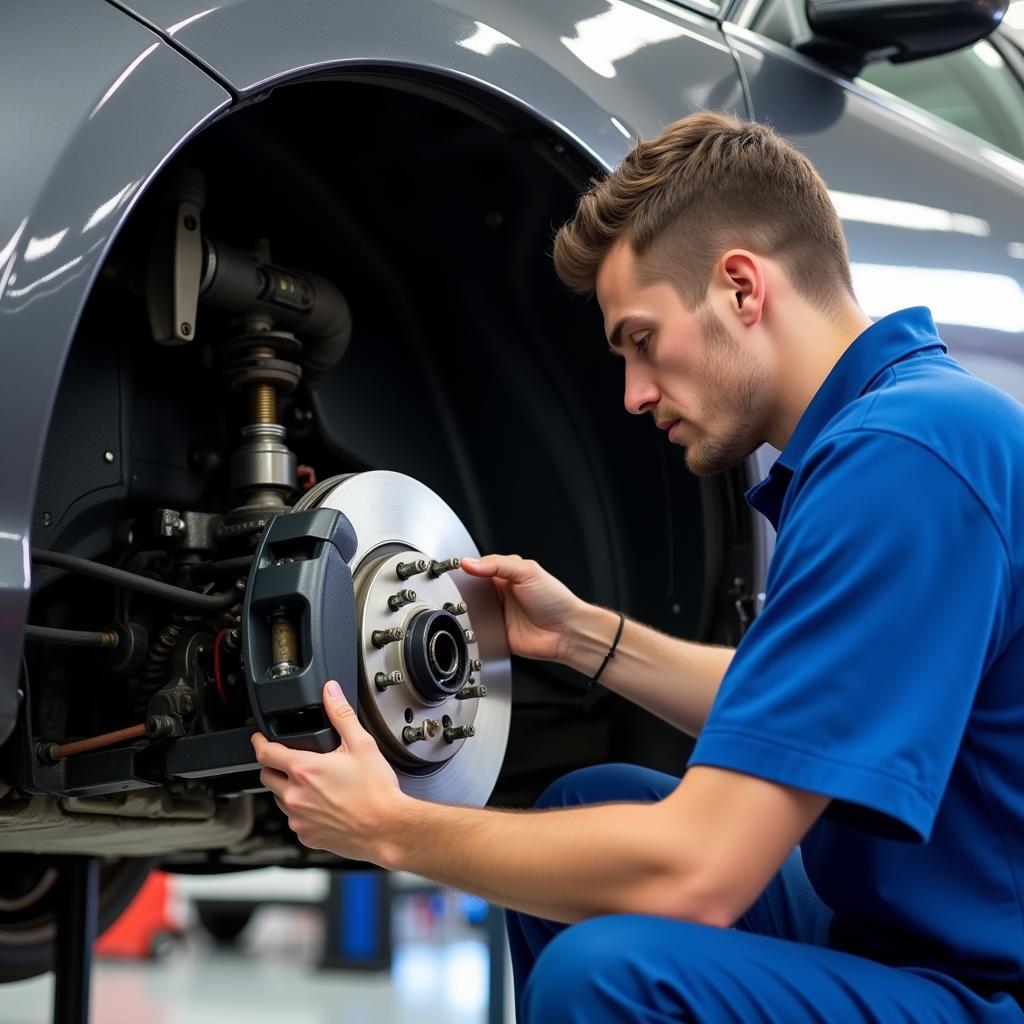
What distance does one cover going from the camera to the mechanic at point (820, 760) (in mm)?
682

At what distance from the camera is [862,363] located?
2.89 feet

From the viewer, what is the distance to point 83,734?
1074 mm

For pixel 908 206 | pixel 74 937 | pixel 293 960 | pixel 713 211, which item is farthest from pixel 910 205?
pixel 293 960

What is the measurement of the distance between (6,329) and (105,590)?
1.40 ft

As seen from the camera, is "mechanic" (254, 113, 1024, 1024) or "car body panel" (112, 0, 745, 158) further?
"car body panel" (112, 0, 745, 158)

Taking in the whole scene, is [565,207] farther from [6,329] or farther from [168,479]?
[6,329]

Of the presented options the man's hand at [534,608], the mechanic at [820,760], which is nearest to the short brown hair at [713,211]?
the mechanic at [820,760]

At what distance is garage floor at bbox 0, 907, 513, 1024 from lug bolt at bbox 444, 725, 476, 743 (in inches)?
46.9

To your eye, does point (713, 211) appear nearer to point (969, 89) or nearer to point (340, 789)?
point (340, 789)

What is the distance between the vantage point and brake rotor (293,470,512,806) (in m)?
0.98

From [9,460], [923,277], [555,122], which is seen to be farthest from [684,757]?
[9,460]

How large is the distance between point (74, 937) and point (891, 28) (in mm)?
1262

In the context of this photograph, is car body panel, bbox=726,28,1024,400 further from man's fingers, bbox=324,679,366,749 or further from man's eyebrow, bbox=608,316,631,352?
man's fingers, bbox=324,679,366,749

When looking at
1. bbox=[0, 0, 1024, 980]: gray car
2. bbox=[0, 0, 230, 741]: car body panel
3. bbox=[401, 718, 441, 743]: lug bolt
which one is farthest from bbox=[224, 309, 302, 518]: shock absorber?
bbox=[0, 0, 230, 741]: car body panel
